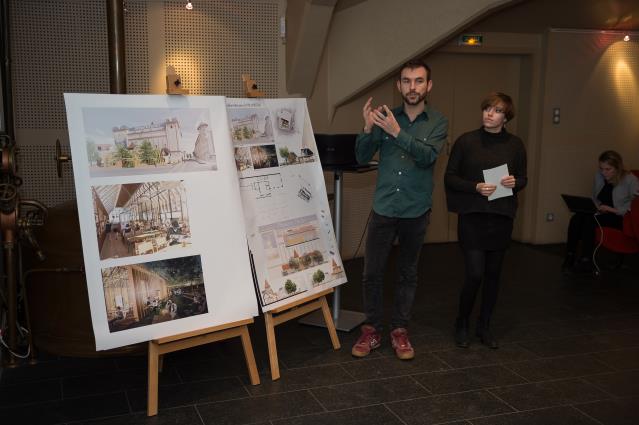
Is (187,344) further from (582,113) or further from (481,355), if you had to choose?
(582,113)

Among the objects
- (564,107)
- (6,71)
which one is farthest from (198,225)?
(564,107)

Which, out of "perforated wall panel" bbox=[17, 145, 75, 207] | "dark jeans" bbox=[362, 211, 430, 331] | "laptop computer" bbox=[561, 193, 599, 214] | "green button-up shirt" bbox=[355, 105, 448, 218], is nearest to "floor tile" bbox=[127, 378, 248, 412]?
"dark jeans" bbox=[362, 211, 430, 331]

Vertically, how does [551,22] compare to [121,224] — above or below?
above

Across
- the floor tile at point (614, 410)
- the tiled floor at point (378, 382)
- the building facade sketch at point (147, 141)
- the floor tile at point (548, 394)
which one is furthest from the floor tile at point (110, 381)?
the floor tile at point (614, 410)

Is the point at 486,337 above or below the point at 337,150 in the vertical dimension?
below

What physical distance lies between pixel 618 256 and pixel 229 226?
4.64 metres

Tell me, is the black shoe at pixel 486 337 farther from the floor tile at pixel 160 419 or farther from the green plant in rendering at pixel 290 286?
the floor tile at pixel 160 419

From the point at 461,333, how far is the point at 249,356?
1.40 m

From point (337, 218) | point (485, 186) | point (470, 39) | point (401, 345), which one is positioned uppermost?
point (470, 39)

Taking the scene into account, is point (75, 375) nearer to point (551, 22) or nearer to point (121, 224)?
point (121, 224)

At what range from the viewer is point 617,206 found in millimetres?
5973

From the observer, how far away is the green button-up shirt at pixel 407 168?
356 centimetres

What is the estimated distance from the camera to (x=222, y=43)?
5.47m

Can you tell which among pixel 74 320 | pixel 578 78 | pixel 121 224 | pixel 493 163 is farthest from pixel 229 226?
pixel 578 78
